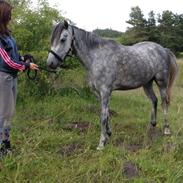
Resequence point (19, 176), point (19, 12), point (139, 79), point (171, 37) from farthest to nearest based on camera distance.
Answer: point (171, 37) → point (19, 12) → point (139, 79) → point (19, 176)

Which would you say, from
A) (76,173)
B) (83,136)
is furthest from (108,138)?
(76,173)

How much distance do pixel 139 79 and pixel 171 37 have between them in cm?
2494

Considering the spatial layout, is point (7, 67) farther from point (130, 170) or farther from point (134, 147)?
point (134, 147)

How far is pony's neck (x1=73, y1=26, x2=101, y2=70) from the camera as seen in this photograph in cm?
631

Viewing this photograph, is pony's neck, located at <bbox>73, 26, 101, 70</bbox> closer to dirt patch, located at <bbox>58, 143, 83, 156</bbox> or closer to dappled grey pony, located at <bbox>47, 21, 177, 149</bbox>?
dappled grey pony, located at <bbox>47, 21, 177, 149</bbox>

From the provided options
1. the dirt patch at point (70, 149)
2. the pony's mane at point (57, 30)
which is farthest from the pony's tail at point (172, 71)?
the pony's mane at point (57, 30)

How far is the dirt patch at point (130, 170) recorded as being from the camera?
4816mm

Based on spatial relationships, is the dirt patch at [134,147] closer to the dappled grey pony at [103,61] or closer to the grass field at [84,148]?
the grass field at [84,148]

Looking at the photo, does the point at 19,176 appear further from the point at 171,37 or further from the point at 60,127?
the point at 171,37

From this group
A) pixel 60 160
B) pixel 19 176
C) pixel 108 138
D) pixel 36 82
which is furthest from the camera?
pixel 36 82

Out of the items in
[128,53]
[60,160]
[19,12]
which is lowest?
[60,160]

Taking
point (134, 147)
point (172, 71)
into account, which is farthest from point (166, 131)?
point (134, 147)

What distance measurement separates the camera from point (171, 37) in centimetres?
3114

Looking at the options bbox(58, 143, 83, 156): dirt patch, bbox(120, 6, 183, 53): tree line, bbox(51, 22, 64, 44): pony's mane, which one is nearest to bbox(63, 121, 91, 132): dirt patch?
bbox(58, 143, 83, 156): dirt patch
